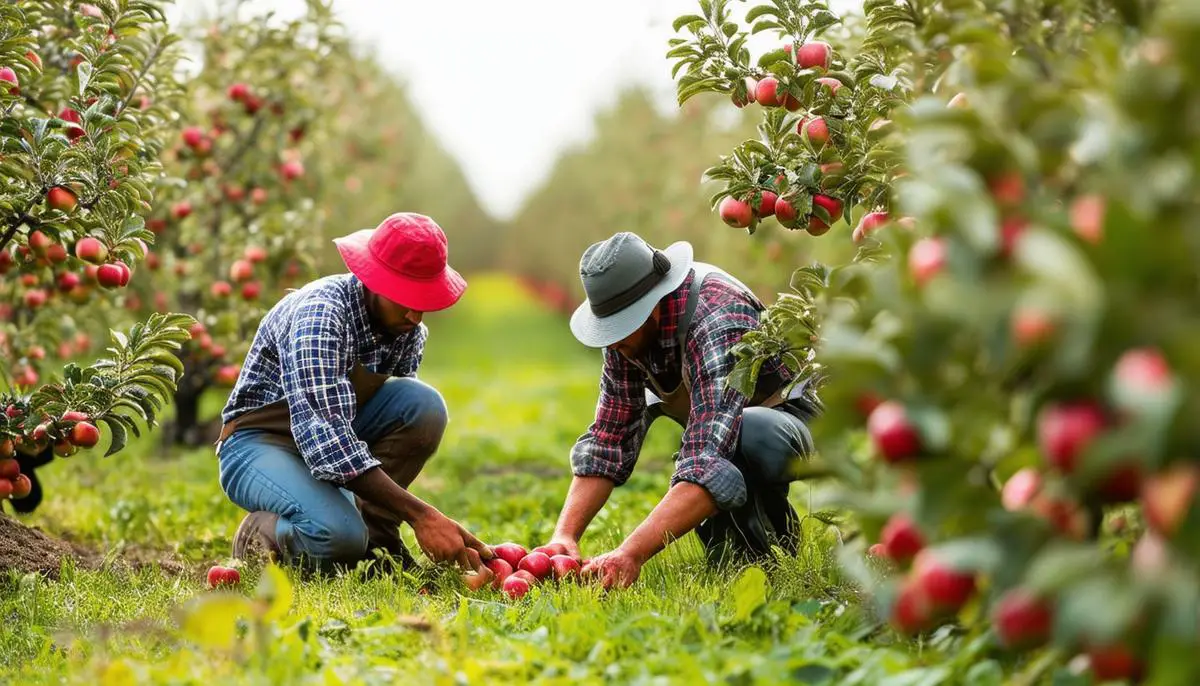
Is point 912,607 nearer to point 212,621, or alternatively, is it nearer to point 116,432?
point 212,621

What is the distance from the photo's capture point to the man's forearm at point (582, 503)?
12.9 feet

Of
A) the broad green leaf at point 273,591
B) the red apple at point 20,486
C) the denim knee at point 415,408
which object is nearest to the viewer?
the broad green leaf at point 273,591

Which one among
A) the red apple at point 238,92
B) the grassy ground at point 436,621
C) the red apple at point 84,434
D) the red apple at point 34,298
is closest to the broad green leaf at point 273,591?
the grassy ground at point 436,621

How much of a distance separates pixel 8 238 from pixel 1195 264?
365 cm

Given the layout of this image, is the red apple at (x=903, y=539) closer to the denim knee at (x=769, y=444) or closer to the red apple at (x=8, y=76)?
the denim knee at (x=769, y=444)

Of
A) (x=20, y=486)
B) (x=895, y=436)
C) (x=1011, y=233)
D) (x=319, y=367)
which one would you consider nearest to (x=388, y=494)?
(x=319, y=367)

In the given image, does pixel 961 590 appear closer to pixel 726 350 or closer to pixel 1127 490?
pixel 1127 490

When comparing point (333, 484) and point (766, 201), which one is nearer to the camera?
point (766, 201)

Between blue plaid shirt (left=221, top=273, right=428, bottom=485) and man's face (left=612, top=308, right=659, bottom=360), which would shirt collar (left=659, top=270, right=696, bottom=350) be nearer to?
man's face (left=612, top=308, right=659, bottom=360)

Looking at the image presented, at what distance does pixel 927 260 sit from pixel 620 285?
1973 mm

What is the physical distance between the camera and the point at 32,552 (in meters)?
3.98

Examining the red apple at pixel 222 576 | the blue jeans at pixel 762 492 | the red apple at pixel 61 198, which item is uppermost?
the red apple at pixel 61 198

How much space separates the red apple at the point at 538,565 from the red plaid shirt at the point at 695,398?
48cm

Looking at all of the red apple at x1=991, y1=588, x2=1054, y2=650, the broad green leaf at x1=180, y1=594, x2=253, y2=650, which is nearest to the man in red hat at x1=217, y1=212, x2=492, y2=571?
the broad green leaf at x1=180, y1=594, x2=253, y2=650
